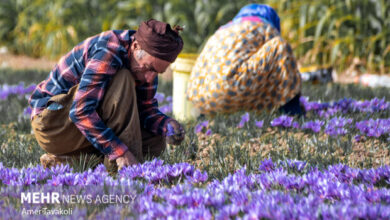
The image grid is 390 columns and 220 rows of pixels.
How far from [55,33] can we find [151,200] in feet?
27.6

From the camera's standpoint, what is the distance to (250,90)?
3.90m

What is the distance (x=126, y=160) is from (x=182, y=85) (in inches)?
76.2

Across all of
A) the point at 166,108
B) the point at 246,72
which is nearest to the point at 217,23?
the point at 166,108

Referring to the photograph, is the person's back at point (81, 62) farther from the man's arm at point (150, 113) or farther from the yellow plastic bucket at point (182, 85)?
the yellow plastic bucket at point (182, 85)

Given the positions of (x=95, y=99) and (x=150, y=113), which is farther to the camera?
(x=150, y=113)

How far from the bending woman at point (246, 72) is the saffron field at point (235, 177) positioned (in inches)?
7.3

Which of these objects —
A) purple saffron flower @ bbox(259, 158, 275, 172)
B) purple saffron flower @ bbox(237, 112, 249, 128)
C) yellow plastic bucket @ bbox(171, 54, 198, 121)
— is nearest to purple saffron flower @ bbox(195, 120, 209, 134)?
purple saffron flower @ bbox(237, 112, 249, 128)

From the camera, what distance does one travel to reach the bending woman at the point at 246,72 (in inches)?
151

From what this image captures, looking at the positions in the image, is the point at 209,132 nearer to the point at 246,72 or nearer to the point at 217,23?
the point at 246,72

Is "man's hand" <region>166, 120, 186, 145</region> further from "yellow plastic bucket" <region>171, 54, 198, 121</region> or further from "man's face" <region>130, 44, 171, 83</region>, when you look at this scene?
"yellow plastic bucket" <region>171, 54, 198, 121</region>

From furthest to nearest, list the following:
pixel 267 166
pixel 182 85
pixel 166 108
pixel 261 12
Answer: pixel 166 108, pixel 182 85, pixel 261 12, pixel 267 166

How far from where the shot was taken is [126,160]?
102 inches

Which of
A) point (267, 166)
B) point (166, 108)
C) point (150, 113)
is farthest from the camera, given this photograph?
point (166, 108)

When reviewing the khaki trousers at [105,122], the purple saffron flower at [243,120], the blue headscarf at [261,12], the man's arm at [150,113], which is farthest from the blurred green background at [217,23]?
the khaki trousers at [105,122]
